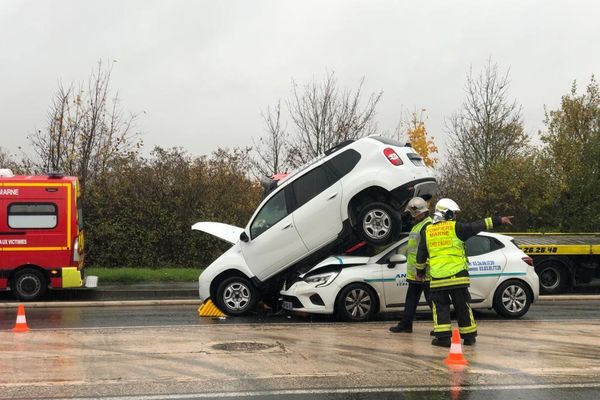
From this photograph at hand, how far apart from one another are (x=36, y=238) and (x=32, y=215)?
492mm

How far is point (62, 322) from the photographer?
10.6 metres

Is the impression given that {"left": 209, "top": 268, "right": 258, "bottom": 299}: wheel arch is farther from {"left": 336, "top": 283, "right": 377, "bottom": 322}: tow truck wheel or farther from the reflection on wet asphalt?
{"left": 336, "top": 283, "right": 377, "bottom": 322}: tow truck wheel

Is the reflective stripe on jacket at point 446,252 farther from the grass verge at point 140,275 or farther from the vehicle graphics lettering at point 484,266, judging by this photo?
the grass verge at point 140,275

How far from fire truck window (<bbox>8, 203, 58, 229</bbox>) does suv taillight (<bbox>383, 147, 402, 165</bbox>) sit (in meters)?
7.55

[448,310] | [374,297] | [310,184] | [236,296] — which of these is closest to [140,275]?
[236,296]

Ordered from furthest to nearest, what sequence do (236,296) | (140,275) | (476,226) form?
(140,275)
(236,296)
(476,226)

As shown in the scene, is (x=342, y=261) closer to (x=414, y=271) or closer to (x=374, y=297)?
(x=374, y=297)

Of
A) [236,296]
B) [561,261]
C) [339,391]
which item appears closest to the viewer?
[339,391]

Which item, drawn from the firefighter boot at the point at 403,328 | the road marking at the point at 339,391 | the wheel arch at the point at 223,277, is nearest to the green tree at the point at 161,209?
the wheel arch at the point at 223,277

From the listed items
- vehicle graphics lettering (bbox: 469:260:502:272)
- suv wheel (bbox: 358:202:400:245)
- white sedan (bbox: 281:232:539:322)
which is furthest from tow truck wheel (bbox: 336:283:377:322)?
vehicle graphics lettering (bbox: 469:260:502:272)

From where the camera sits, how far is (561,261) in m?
17.0

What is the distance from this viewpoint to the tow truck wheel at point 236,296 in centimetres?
1109

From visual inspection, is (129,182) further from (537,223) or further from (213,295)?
(537,223)

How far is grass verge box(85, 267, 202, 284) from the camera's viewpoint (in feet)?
54.9
